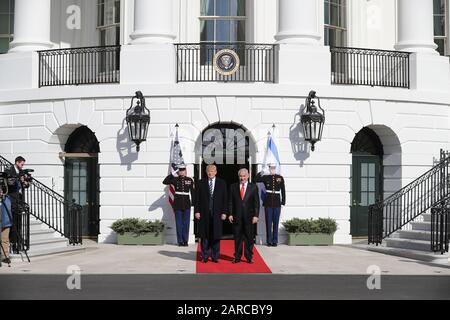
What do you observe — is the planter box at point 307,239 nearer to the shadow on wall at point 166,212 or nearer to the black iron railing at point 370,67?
the shadow on wall at point 166,212

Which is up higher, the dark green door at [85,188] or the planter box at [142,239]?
the dark green door at [85,188]

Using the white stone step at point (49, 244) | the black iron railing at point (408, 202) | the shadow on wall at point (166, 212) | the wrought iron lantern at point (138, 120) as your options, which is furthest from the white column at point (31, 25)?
the black iron railing at point (408, 202)

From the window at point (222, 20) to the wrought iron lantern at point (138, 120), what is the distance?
3953mm

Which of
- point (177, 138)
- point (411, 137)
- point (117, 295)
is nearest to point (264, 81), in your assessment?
point (177, 138)

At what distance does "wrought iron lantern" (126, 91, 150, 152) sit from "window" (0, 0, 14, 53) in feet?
25.2

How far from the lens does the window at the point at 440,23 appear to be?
2886 centimetres

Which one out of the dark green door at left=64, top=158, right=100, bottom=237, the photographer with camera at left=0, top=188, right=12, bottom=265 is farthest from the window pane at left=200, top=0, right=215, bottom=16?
the photographer with camera at left=0, top=188, right=12, bottom=265

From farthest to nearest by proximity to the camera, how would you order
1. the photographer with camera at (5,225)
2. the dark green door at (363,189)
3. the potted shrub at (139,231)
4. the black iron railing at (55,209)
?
the dark green door at (363,189), the potted shrub at (139,231), the black iron railing at (55,209), the photographer with camera at (5,225)

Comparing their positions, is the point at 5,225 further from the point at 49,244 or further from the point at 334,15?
the point at 334,15

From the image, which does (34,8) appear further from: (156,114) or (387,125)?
(387,125)

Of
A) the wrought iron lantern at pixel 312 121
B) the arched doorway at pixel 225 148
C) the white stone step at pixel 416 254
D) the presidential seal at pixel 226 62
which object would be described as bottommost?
the white stone step at pixel 416 254

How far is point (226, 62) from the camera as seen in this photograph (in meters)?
23.8

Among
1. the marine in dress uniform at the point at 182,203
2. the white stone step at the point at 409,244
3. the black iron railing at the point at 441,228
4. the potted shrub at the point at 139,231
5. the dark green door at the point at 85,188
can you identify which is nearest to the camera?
the black iron railing at the point at 441,228

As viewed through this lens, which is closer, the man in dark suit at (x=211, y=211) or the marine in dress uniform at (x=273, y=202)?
the man in dark suit at (x=211, y=211)
